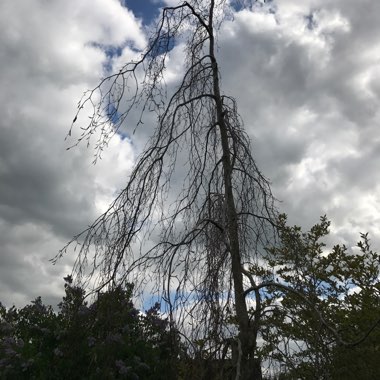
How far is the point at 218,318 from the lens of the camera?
2812mm

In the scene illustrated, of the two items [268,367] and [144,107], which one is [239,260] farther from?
[144,107]

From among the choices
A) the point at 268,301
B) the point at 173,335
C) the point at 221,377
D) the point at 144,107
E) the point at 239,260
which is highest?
the point at 144,107

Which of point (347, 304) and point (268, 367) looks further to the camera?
point (347, 304)

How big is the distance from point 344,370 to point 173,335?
7.60 ft

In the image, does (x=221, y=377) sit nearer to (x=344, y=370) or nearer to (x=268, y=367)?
(x=268, y=367)

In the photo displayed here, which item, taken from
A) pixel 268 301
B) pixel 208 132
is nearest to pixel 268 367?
pixel 268 301

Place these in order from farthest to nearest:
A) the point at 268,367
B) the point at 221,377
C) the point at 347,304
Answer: the point at 347,304, the point at 268,367, the point at 221,377

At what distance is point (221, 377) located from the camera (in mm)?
2730

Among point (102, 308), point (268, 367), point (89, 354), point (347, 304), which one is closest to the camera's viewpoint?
point (102, 308)

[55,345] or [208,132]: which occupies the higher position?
[208,132]

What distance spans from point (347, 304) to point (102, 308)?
191 inches

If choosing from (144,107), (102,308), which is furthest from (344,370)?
(144,107)

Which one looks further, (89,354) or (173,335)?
(89,354)

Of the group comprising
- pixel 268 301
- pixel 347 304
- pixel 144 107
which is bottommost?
pixel 268 301
